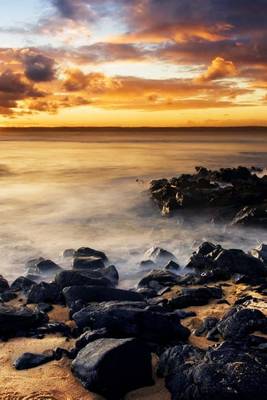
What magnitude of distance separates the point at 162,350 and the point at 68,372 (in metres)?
1.30

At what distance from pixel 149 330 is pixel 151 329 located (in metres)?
0.03

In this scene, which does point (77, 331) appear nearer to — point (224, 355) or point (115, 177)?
point (224, 355)

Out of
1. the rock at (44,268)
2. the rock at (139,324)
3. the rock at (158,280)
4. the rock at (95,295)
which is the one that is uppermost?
the rock at (139,324)

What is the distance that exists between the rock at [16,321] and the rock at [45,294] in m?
1.37

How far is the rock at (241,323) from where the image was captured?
7113 millimetres

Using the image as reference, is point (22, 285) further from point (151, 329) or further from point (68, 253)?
point (151, 329)

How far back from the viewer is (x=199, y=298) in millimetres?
9086

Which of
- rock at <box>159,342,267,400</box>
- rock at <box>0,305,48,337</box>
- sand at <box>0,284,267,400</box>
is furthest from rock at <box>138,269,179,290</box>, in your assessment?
rock at <box>159,342,267,400</box>

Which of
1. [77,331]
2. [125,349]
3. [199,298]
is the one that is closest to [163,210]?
[199,298]

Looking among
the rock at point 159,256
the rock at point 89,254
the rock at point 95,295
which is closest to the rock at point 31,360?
the rock at point 95,295

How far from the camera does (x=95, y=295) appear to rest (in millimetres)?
8789

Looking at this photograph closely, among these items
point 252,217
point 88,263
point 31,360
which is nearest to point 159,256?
point 88,263

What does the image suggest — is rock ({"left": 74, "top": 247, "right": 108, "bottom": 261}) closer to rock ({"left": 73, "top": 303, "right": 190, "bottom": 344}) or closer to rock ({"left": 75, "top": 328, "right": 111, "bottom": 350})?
rock ({"left": 73, "top": 303, "right": 190, "bottom": 344})

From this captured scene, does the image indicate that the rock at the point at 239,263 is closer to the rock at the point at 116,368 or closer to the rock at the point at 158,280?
the rock at the point at 158,280
